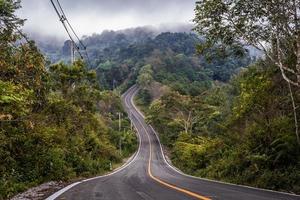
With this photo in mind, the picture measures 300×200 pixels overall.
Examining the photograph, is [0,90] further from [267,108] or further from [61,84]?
[61,84]

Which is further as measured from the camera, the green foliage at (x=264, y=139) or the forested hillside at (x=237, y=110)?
the green foliage at (x=264, y=139)

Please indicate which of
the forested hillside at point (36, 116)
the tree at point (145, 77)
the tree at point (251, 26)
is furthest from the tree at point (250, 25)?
the tree at point (145, 77)

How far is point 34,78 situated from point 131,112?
10376 centimetres

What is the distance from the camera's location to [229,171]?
23.4 m

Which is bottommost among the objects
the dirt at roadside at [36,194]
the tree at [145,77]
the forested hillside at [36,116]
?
the dirt at roadside at [36,194]

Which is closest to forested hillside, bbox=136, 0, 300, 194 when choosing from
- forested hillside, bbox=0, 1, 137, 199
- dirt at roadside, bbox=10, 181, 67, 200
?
forested hillside, bbox=0, 1, 137, 199

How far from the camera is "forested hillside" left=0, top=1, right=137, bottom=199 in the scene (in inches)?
521

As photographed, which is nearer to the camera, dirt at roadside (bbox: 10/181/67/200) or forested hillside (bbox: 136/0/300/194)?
dirt at roadside (bbox: 10/181/67/200)

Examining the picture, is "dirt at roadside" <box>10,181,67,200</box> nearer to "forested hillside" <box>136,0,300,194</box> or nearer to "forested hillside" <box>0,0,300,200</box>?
"forested hillside" <box>0,0,300,200</box>

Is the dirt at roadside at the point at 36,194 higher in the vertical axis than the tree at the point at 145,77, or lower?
lower

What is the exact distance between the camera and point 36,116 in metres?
16.4

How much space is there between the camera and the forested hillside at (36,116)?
13.2 metres

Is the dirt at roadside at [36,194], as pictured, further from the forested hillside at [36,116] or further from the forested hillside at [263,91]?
the forested hillside at [263,91]

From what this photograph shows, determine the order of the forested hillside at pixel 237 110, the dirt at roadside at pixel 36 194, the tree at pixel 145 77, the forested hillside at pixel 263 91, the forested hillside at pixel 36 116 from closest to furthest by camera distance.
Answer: the dirt at roadside at pixel 36 194, the forested hillside at pixel 36 116, the forested hillside at pixel 237 110, the forested hillside at pixel 263 91, the tree at pixel 145 77
